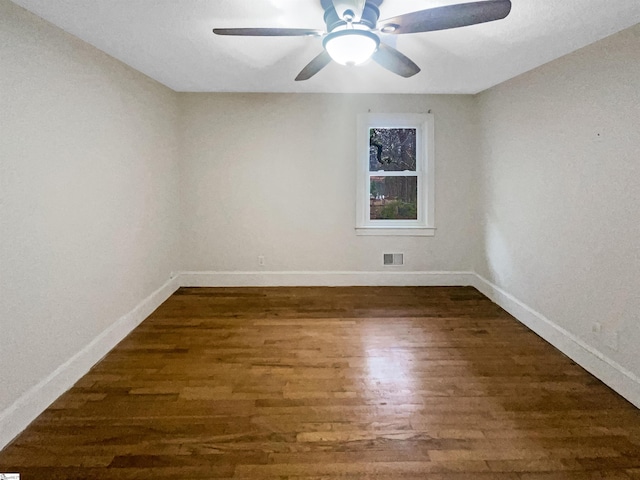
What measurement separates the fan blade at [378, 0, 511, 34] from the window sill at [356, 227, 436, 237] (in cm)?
272

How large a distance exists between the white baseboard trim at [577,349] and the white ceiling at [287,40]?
1984 millimetres

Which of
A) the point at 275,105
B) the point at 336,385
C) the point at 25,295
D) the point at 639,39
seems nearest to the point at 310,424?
the point at 336,385

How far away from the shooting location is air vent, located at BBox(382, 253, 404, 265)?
14.9 feet

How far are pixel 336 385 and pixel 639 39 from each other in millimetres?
2655

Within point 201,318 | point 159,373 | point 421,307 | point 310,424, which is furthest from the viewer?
point 421,307

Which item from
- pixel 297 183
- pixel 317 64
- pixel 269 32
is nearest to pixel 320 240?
pixel 297 183

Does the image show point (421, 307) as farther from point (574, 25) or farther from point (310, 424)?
point (574, 25)

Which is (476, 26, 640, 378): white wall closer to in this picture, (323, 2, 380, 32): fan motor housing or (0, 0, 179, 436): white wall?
(323, 2, 380, 32): fan motor housing

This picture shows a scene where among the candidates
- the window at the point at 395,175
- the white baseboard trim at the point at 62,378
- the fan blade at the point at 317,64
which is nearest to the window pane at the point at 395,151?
the window at the point at 395,175

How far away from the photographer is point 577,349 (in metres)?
2.70

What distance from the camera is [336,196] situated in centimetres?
443

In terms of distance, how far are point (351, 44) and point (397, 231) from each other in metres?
2.79

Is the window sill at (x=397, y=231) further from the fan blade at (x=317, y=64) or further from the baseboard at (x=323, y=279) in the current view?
the fan blade at (x=317, y=64)

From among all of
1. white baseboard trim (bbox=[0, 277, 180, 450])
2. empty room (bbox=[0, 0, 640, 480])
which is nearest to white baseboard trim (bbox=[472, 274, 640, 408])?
empty room (bbox=[0, 0, 640, 480])
